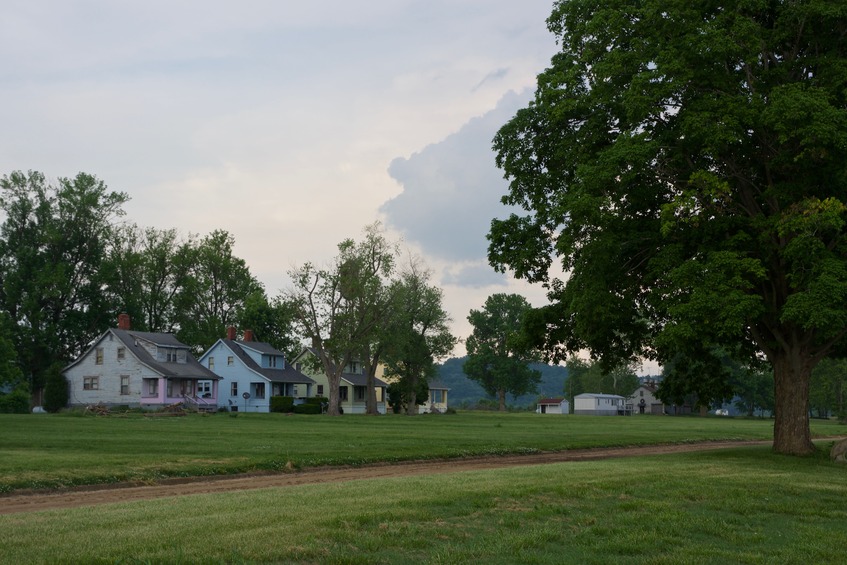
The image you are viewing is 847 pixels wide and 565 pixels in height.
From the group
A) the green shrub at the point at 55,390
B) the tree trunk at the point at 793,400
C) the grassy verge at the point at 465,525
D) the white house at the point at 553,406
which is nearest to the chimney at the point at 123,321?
the green shrub at the point at 55,390

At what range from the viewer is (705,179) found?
2331 centimetres

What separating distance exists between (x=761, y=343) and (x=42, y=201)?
7641 centimetres

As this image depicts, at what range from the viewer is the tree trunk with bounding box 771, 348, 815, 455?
26.4 m

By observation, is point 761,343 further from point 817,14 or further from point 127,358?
point 127,358

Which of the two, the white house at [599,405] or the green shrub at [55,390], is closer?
the green shrub at [55,390]

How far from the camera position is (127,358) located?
75.0 meters

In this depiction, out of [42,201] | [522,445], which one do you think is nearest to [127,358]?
[42,201]

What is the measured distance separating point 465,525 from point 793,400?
19059mm

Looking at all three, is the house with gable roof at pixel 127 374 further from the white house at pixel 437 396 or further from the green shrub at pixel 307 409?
the white house at pixel 437 396

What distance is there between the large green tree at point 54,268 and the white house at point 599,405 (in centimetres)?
7655

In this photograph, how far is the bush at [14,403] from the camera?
66.0 meters

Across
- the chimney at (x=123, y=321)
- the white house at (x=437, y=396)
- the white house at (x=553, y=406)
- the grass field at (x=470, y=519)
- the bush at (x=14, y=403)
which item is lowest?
the white house at (x=553, y=406)

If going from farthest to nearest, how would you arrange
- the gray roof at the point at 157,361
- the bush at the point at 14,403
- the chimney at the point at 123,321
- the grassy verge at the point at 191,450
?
the chimney at the point at 123,321
the gray roof at the point at 157,361
the bush at the point at 14,403
the grassy verge at the point at 191,450

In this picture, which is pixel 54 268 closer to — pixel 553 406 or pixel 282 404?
pixel 282 404
